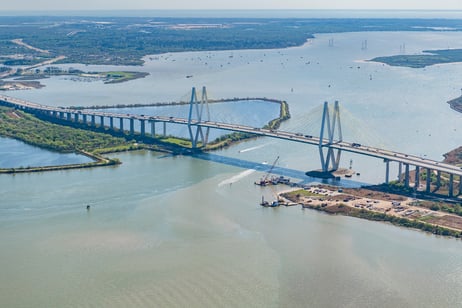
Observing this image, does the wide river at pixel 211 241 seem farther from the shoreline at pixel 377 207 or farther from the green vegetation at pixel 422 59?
the green vegetation at pixel 422 59

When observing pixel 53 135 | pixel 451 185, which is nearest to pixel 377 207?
pixel 451 185

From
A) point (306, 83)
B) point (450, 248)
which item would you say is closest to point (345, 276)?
point (450, 248)

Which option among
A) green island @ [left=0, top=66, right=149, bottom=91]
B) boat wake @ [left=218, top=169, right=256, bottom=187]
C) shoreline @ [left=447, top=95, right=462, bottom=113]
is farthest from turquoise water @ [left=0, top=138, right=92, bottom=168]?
shoreline @ [left=447, top=95, right=462, bottom=113]

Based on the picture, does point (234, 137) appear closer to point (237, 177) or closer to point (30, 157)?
point (237, 177)

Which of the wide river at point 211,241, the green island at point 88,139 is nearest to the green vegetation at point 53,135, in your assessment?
the green island at point 88,139

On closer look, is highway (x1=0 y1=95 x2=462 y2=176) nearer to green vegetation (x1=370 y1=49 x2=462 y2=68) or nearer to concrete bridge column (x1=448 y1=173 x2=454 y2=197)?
concrete bridge column (x1=448 y1=173 x2=454 y2=197)
